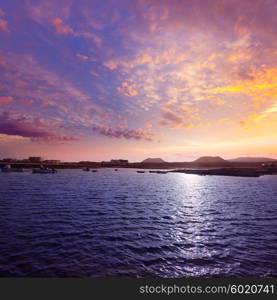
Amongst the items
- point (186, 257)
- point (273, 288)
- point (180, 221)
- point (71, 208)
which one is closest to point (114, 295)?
point (186, 257)

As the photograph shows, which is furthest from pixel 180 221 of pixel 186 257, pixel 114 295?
pixel 114 295

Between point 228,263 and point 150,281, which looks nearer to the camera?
point 150,281

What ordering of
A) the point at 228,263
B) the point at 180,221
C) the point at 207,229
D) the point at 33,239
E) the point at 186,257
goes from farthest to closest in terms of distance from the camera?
the point at 180,221, the point at 207,229, the point at 33,239, the point at 186,257, the point at 228,263

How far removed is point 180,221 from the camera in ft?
85.5

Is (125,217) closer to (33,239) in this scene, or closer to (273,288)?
(33,239)

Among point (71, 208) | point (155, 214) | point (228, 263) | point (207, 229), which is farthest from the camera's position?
point (71, 208)

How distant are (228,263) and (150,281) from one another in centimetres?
701

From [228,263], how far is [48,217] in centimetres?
2299

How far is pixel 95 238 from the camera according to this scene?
19062 mm

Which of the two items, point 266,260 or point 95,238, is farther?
point 95,238

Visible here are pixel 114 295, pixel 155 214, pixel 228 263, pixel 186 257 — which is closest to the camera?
pixel 114 295

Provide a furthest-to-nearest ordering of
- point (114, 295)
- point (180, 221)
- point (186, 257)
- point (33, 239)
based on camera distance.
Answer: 1. point (180, 221)
2. point (33, 239)
3. point (186, 257)
4. point (114, 295)

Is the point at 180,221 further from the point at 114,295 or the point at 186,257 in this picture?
the point at 114,295

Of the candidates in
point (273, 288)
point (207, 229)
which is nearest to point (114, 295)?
point (273, 288)
